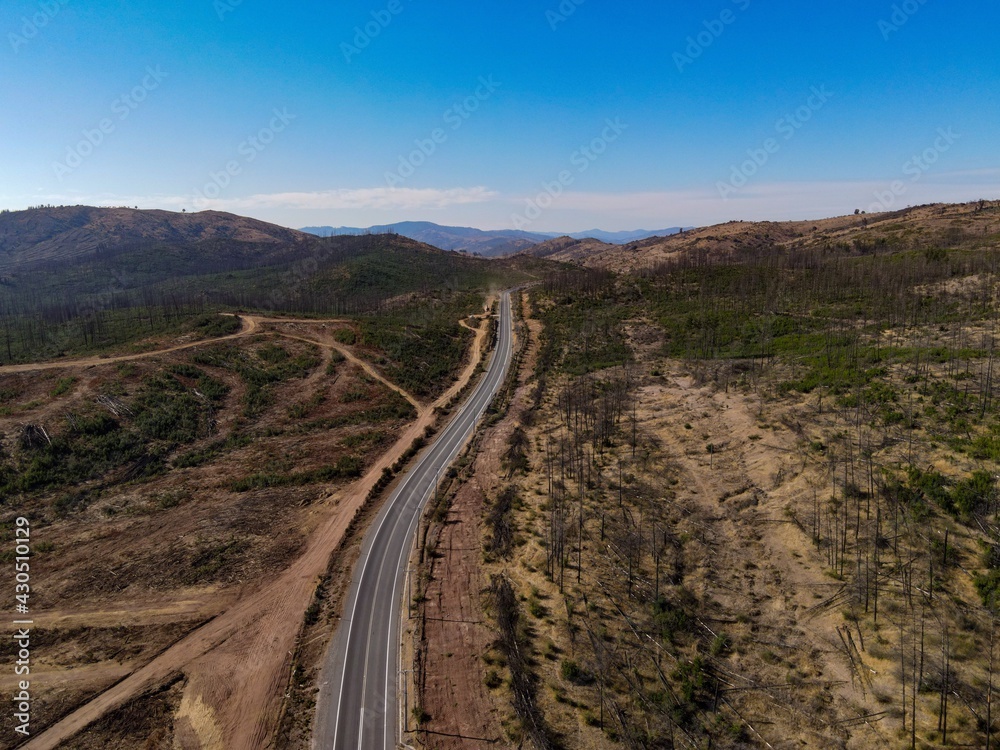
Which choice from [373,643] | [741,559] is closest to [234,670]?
[373,643]

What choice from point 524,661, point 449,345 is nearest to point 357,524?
point 524,661

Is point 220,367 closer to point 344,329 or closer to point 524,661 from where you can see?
point 344,329

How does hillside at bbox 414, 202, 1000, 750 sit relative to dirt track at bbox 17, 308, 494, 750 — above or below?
above

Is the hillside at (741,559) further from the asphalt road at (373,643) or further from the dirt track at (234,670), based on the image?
the dirt track at (234,670)

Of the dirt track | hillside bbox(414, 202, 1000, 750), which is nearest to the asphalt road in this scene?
hillside bbox(414, 202, 1000, 750)

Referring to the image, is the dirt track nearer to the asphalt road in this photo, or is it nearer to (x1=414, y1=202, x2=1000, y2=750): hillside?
the asphalt road

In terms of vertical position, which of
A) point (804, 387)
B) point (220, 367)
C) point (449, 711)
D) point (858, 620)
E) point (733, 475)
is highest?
point (220, 367)

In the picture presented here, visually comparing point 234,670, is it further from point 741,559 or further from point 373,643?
point 741,559
